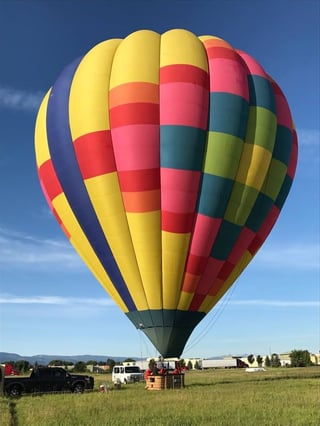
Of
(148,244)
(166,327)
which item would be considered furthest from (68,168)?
(166,327)

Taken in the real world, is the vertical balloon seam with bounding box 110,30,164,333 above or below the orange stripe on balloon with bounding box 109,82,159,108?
below

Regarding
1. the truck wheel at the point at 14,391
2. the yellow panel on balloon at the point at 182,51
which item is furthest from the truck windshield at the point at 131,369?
the yellow panel on balloon at the point at 182,51

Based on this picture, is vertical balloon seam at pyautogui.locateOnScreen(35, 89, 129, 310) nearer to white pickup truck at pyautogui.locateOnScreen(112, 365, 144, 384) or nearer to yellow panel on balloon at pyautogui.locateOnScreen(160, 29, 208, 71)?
yellow panel on balloon at pyautogui.locateOnScreen(160, 29, 208, 71)

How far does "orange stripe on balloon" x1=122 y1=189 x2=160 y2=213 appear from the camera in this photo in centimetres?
2116

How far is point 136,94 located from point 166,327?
31.8 ft

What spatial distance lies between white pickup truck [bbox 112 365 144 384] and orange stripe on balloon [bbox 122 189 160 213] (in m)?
20.1

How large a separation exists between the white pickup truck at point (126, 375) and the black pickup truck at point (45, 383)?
11.0 m

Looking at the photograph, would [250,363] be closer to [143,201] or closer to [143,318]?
[143,318]

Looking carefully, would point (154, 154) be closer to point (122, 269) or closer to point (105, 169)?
point (105, 169)

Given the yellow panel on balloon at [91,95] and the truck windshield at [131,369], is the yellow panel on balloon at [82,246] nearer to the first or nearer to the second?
the yellow panel on balloon at [91,95]

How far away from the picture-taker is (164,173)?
21.3m

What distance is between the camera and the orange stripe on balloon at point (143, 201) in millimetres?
21156

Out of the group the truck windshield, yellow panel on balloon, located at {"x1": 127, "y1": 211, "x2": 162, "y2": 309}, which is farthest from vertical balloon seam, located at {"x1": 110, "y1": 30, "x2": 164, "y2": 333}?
the truck windshield

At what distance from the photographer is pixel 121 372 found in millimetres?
39031
